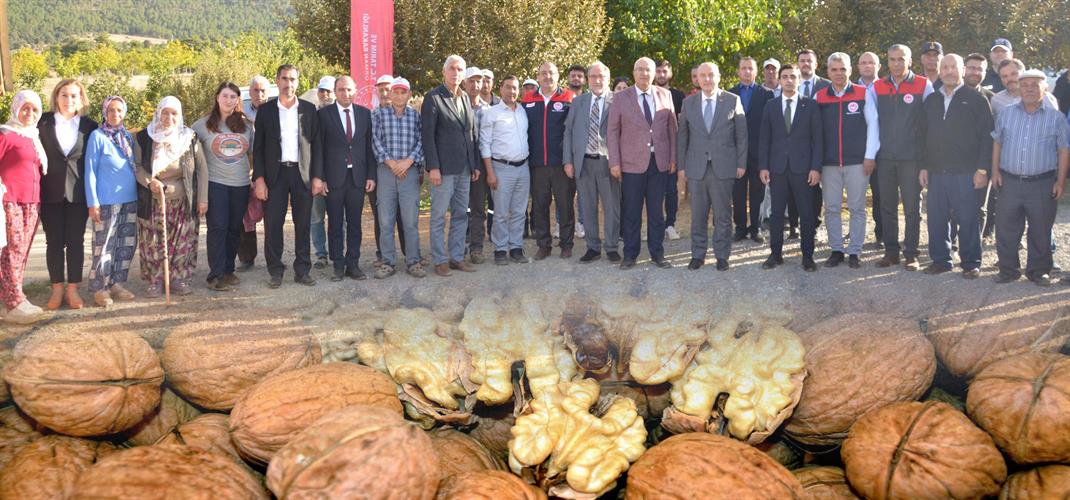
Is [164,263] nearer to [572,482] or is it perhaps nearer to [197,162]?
[197,162]

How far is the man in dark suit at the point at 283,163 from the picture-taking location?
21.6 feet

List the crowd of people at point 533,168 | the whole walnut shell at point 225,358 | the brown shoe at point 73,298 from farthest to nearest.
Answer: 1. the crowd of people at point 533,168
2. the brown shoe at point 73,298
3. the whole walnut shell at point 225,358

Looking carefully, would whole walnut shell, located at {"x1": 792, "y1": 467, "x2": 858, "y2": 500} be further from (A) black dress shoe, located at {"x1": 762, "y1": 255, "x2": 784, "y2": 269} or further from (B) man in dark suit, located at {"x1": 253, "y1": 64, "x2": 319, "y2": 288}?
(B) man in dark suit, located at {"x1": 253, "y1": 64, "x2": 319, "y2": 288}

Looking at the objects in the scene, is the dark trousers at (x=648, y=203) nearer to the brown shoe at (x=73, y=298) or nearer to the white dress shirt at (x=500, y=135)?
the white dress shirt at (x=500, y=135)

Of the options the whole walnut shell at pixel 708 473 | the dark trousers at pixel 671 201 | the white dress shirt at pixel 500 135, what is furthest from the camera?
the dark trousers at pixel 671 201

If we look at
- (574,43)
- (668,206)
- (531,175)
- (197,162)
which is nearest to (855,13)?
(574,43)

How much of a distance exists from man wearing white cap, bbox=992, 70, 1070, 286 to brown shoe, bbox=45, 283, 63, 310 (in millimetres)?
6965

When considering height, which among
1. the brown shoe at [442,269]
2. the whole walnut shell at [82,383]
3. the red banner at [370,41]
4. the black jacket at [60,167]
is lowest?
the whole walnut shell at [82,383]

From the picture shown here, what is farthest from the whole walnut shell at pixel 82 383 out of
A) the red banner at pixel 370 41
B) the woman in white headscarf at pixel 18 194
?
the red banner at pixel 370 41

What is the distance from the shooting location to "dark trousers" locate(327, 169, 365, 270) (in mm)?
6809

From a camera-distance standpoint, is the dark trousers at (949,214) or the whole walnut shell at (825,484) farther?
the dark trousers at (949,214)

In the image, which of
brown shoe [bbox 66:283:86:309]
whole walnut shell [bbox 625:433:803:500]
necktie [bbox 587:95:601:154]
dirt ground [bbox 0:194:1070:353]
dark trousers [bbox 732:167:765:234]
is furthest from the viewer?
dark trousers [bbox 732:167:765:234]

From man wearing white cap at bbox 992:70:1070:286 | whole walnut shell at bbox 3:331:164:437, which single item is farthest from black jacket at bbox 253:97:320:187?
man wearing white cap at bbox 992:70:1070:286

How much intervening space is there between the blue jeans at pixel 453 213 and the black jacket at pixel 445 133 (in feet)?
0.38
